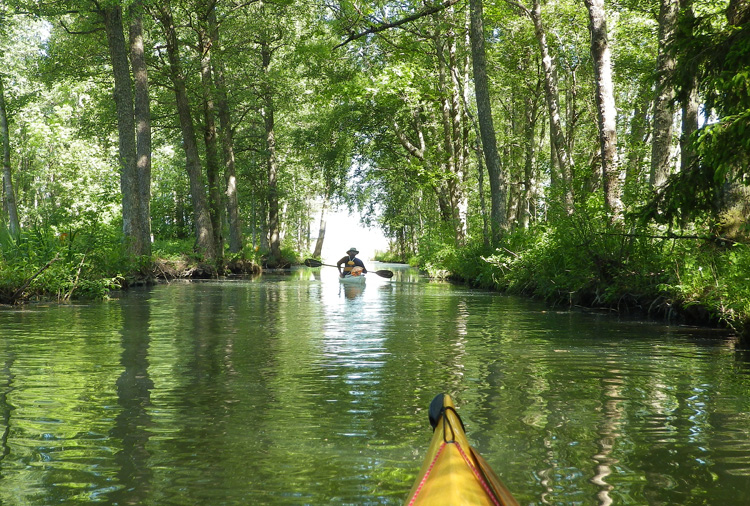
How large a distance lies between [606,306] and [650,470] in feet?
34.1

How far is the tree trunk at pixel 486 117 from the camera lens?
2109 centimetres

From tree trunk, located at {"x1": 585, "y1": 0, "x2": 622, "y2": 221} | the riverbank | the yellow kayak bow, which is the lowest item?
the yellow kayak bow

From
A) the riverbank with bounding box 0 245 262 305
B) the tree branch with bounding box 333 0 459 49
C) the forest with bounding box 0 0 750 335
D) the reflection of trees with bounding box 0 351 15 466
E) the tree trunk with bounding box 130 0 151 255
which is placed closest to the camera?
the reflection of trees with bounding box 0 351 15 466

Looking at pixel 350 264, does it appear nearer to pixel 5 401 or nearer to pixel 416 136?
pixel 416 136

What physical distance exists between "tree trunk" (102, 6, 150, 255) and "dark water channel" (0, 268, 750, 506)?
11.1 metres

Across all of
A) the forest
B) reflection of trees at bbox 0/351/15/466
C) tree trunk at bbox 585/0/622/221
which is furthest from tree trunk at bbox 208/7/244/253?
reflection of trees at bbox 0/351/15/466

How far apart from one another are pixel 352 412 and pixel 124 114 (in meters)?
18.2

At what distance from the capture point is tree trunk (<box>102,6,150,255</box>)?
2091 centimetres

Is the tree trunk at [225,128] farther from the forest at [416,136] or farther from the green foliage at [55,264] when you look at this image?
the green foliage at [55,264]

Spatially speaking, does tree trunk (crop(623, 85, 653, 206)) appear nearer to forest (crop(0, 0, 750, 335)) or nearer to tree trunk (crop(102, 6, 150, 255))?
A: forest (crop(0, 0, 750, 335))

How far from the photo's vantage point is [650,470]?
4.02 meters

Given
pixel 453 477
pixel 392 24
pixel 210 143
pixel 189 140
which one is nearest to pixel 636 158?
pixel 392 24

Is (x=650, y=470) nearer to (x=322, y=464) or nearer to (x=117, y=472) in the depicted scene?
(x=322, y=464)

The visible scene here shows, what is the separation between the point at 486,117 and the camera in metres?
22.1
